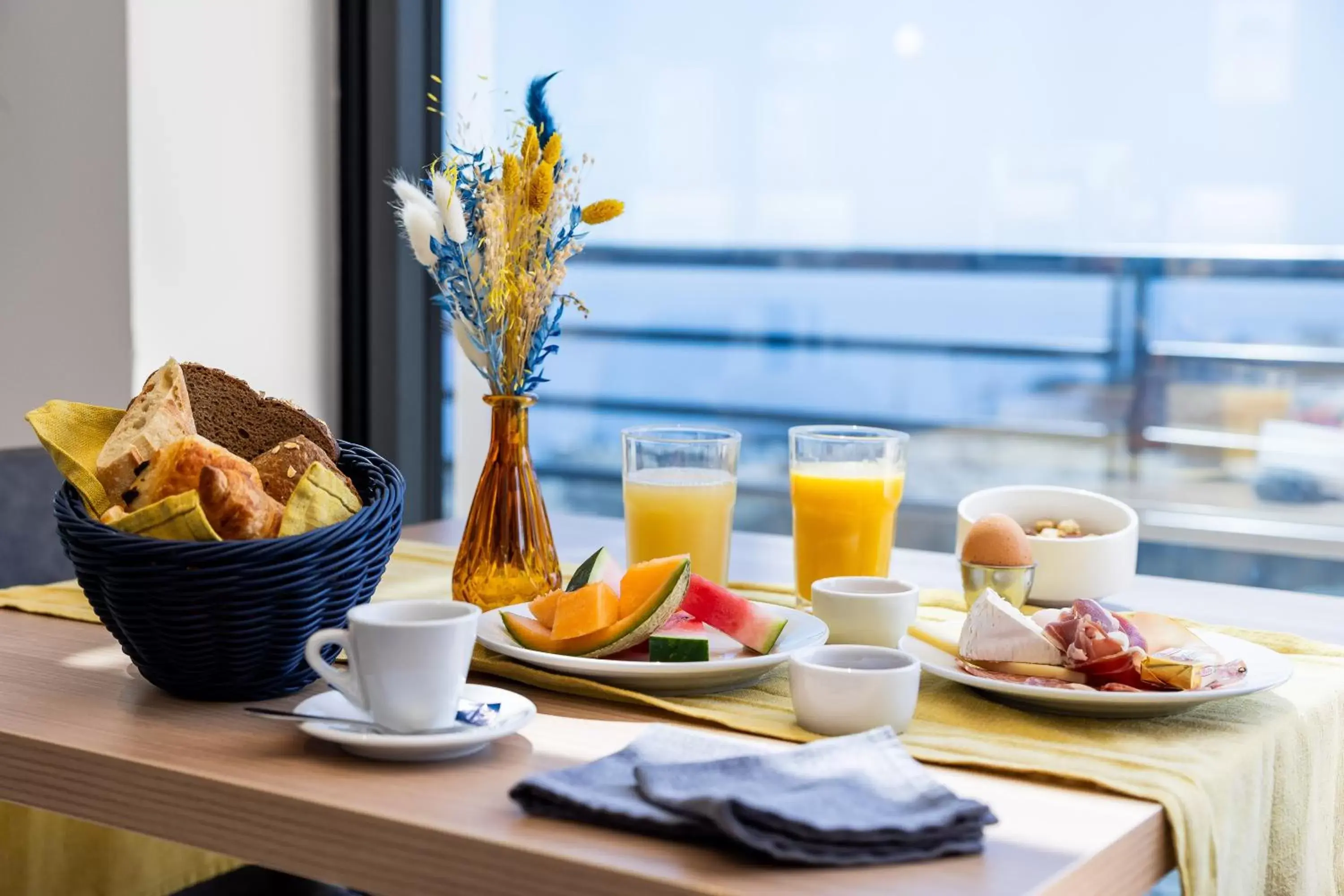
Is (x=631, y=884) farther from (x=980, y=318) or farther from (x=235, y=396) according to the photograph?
(x=980, y=318)

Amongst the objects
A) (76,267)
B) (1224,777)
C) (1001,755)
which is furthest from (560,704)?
(76,267)

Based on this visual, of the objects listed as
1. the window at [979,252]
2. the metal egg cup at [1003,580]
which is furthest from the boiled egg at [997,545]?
the window at [979,252]

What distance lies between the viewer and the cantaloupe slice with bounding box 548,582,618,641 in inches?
43.9

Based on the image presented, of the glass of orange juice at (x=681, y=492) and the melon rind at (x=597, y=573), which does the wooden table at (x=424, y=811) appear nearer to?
the melon rind at (x=597, y=573)

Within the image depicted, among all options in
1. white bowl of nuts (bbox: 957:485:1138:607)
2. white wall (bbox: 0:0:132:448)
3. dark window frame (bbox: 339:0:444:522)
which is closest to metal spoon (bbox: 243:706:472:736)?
white bowl of nuts (bbox: 957:485:1138:607)

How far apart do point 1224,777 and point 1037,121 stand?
4.02 meters

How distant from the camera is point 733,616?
115 centimetres

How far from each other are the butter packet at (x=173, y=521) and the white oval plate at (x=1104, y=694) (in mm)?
514

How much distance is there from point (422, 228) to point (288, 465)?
0.27m

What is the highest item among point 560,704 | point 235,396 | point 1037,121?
point 1037,121

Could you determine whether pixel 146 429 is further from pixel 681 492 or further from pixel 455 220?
pixel 681 492

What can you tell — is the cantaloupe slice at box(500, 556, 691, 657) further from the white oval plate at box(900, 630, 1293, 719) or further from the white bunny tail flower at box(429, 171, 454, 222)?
the white bunny tail flower at box(429, 171, 454, 222)

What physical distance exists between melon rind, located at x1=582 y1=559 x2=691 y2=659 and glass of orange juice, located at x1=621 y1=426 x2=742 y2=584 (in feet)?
0.86

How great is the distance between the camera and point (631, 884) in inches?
28.4
